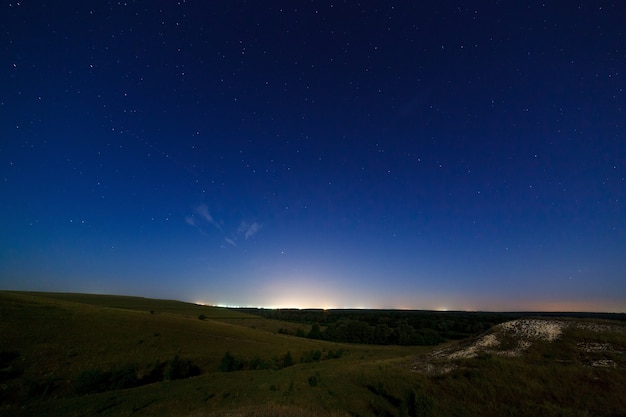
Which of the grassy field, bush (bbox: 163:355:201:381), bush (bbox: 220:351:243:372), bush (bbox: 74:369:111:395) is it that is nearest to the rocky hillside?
the grassy field

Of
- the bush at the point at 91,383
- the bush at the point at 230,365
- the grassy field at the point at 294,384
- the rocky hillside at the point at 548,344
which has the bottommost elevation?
the bush at the point at 230,365

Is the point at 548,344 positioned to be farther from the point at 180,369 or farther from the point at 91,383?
the point at 180,369

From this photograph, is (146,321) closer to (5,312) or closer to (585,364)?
(5,312)

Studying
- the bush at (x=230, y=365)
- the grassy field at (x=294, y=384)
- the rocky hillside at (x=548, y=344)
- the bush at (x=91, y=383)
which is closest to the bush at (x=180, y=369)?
the grassy field at (x=294, y=384)

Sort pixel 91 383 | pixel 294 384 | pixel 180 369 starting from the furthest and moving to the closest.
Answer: pixel 180 369
pixel 91 383
pixel 294 384

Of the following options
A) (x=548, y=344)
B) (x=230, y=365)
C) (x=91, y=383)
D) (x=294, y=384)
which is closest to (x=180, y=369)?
(x=230, y=365)

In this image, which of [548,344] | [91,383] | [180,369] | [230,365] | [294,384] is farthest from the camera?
[230,365]

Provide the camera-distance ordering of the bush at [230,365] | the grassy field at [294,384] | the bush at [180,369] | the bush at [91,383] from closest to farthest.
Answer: the grassy field at [294,384], the bush at [91,383], the bush at [180,369], the bush at [230,365]

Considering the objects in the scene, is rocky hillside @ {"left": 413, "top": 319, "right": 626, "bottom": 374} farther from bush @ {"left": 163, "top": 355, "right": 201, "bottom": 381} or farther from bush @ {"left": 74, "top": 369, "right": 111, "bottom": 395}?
bush @ {"left": 74, "top": 369, "right": 111, "bottom": 395}

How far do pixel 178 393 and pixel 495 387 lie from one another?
2482 centimetres

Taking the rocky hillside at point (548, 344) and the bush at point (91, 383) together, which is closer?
the rocky hillside at point (548, 344)

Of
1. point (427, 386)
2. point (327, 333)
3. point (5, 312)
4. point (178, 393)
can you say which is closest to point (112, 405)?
point (178, 393)

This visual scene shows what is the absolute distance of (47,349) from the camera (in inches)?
1563

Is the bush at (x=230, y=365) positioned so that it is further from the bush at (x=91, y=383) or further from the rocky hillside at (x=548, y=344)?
the rocky hillside at (x=548, y=344)
